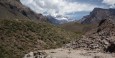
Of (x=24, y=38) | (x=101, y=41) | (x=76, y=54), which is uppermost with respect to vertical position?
(x=24, y=38)

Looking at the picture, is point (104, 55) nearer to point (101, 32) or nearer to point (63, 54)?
point (63, 54)

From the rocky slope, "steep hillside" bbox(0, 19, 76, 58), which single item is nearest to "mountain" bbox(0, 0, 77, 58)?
"steep hillside" bbox(0, 19, 76, 58)

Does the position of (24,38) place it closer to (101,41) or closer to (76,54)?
(101,41)

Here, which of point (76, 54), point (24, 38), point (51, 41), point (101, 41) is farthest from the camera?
point (51, 41)

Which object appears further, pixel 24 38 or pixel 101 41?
pixel 24 38

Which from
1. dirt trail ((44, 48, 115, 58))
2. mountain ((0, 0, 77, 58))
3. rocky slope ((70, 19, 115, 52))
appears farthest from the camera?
mountain ((0, 0, 77, 58))

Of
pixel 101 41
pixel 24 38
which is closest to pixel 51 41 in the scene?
pixel 24 38

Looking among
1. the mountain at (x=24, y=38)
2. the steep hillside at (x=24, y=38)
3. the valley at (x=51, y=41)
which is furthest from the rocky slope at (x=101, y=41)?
the steep hillside at (x=24, y=38)

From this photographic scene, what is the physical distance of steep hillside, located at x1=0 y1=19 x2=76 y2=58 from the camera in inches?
1466

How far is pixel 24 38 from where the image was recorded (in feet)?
135

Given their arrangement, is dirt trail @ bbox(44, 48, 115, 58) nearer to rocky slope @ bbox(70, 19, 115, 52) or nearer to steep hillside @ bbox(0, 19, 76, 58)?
rocky slope @ bbox(70, 19, 115, 52)

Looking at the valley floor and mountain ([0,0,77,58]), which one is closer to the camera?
the valley floor

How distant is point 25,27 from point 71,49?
23405 millimetres

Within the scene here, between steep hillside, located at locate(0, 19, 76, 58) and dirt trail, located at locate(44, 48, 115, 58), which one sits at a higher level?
steep hillside, located at locate(0, 19, 76, 58)
